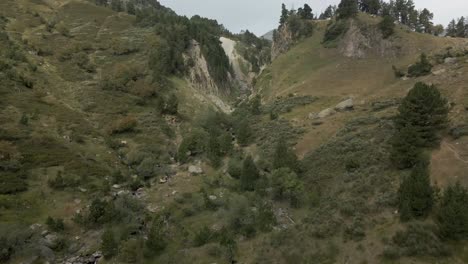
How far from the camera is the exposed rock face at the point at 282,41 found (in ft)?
347

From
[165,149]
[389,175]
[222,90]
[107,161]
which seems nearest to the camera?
[389,175]

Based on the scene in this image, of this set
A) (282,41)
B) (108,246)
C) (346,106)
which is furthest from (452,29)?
(108,246)

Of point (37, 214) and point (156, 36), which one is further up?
point (156, 36)

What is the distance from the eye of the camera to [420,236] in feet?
84.2

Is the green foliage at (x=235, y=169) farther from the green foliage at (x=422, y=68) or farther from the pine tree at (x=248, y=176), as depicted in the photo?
the green foliage at (x=422, y=68)

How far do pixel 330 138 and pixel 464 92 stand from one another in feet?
51.6

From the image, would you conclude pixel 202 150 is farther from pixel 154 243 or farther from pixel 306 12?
pixel 306 12

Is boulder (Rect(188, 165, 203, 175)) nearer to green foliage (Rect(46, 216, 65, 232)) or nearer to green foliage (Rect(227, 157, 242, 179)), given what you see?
green foliage (Rect(227, 157, 242, 179))

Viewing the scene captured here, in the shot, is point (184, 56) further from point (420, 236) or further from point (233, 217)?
point (420, 236)

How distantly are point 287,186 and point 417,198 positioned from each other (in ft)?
42.1

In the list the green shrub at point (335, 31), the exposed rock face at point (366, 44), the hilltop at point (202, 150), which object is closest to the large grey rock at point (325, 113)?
the hilltop at point (202, 150)

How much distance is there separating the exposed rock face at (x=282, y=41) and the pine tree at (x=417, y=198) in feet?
266

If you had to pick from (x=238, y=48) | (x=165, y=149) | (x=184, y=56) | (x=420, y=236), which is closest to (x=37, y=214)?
(x=165, y=149)

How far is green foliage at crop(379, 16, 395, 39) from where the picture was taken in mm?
79188
